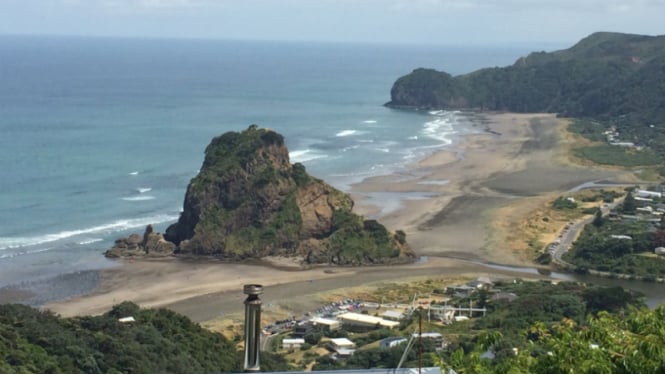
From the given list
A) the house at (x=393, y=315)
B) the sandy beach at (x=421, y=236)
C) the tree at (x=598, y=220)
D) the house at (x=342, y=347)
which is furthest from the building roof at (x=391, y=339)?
the tree at (x=598, y=220)

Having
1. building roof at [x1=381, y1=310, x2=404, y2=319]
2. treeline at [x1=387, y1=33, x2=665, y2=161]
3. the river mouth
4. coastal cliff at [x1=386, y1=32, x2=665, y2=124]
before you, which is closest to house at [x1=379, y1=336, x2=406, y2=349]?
building roof at [x1=381, y1=310, x2=404, y2=319]

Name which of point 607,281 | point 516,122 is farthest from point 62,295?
point 516,122

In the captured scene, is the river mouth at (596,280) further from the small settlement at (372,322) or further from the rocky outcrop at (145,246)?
the rocky outcrop at (145,246)

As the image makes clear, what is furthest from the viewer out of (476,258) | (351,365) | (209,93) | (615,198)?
(209,93)

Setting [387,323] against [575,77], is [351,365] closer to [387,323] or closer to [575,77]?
[387,323]

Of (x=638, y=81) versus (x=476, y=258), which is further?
(x=638, y=81)

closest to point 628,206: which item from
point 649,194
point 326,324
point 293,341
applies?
point 649,194
